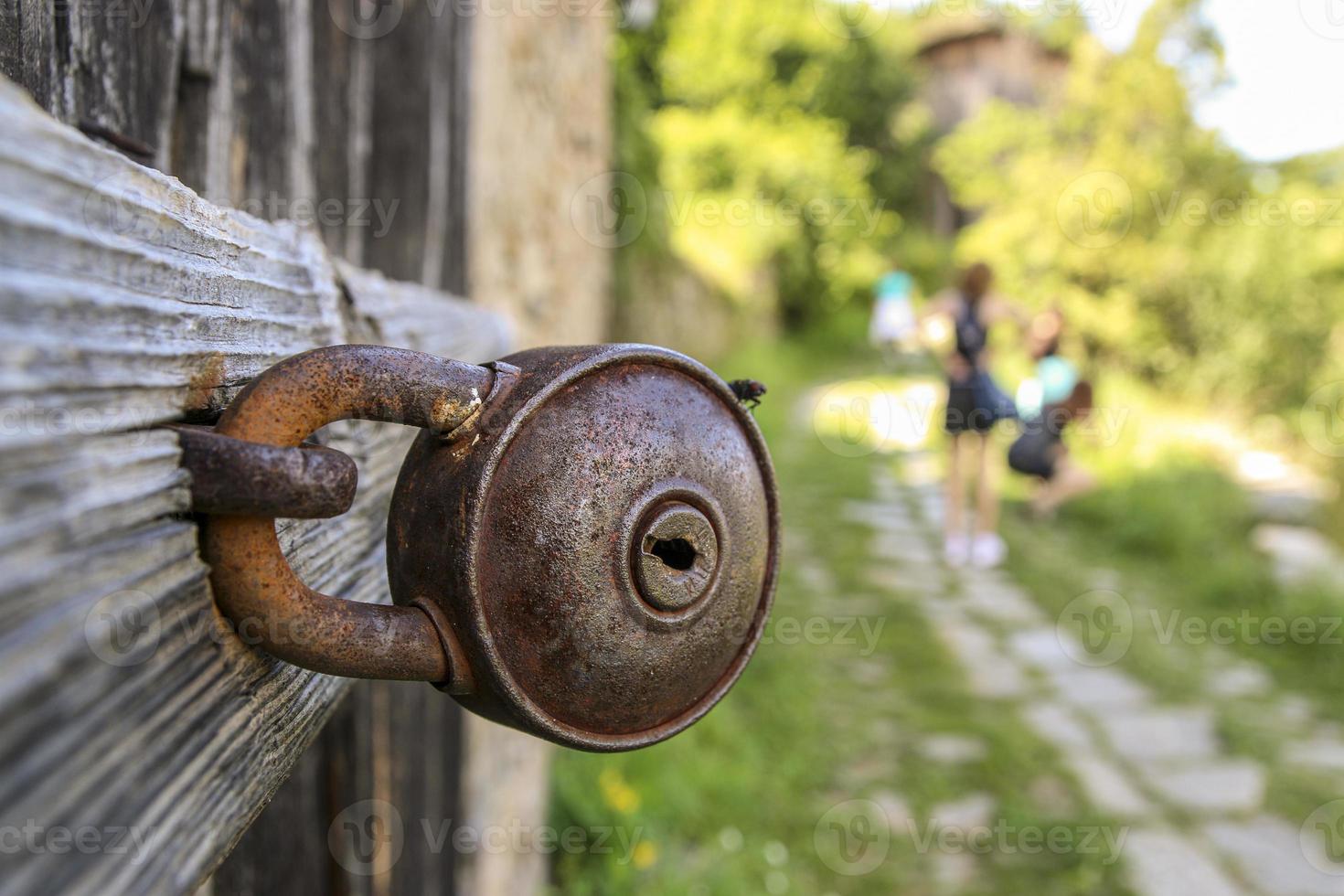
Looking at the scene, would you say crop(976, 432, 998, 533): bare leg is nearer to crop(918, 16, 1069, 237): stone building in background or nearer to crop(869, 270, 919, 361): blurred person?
crop(869, 270, 919, 361): blurred person

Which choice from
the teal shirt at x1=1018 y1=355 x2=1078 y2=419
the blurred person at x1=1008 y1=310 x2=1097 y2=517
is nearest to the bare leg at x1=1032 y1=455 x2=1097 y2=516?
the blurred person at x1=1008 y1=310 x2=1097 y2=517

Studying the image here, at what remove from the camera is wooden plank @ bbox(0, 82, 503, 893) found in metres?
0.32

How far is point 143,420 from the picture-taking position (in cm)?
42

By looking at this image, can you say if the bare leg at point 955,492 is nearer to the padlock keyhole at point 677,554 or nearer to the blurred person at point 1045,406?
the blurred person at point 1045,406

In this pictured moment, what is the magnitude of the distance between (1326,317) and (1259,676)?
25.1ft

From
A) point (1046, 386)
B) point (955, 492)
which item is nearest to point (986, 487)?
point (955, 492)

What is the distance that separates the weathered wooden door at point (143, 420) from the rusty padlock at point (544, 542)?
6 cm

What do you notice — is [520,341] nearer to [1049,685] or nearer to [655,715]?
[655,715]

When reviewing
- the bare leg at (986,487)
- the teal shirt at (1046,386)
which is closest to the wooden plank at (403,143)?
the teal shirt at (1046,386)

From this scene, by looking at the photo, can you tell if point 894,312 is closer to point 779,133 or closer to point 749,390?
point 779,133

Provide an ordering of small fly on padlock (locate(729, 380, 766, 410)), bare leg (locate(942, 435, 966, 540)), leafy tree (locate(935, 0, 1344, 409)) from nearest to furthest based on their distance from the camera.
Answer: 1. small fly on padlock (locate(729, 380, 766, 410))
2. bare leg (locate(942, 435, 966, 540))
3. leafy tree (locate(935, 0, 1344, 409))

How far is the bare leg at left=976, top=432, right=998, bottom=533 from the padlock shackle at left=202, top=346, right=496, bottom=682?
20.3 feet

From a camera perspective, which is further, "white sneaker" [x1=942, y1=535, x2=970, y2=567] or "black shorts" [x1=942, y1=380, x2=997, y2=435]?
"white sneaker" [x1=942, y1=535, x2=970, y2=567]

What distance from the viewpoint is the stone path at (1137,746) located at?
343cm
